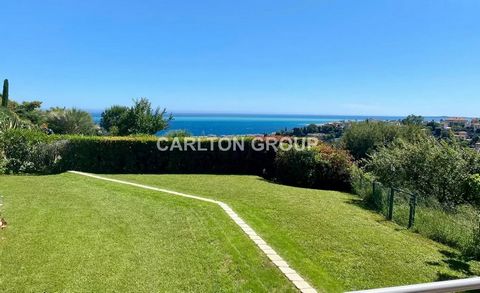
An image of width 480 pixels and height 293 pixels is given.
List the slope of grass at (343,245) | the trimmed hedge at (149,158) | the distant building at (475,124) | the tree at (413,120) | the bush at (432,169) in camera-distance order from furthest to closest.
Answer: the tree at (413,120)
the distant building at (475,124)
the trimmed hedge at (149,158)
the bush at (432,169)
the slope of grass at (343,245)

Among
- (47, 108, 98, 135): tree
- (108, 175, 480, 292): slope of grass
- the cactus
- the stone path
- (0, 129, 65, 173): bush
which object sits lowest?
(108, 175, 480, 292): slope of grass

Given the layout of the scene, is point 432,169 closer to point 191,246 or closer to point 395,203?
point 395,203

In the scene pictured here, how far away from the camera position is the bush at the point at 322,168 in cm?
1662

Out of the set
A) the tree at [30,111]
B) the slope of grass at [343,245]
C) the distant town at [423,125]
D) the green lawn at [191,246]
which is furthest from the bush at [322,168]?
the tree at [30,111]

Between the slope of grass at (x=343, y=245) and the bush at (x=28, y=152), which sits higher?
the bush at (x=28, y=152)

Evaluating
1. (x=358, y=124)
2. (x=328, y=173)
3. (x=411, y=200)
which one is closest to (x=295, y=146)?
(x=328, y=173)

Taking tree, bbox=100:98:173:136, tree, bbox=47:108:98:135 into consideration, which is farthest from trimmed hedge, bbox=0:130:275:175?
tree, bbox=100:98:173:136

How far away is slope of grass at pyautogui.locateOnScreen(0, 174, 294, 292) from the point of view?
530 cm

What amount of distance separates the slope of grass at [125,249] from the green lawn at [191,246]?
2cm

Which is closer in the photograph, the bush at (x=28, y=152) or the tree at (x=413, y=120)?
the bush at (x=28, y=152)

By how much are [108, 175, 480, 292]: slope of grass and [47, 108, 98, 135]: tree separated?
24.4 metres

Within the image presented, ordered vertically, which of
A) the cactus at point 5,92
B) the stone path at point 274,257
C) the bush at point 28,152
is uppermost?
the cactus at point 5,92

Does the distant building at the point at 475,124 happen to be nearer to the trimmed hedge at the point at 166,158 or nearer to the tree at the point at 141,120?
the trimmed hedge at the point at 166,158

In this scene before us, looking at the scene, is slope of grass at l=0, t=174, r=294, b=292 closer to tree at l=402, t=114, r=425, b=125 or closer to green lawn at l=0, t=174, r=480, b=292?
green lawn at l=0, t=174, r=480, b=292
